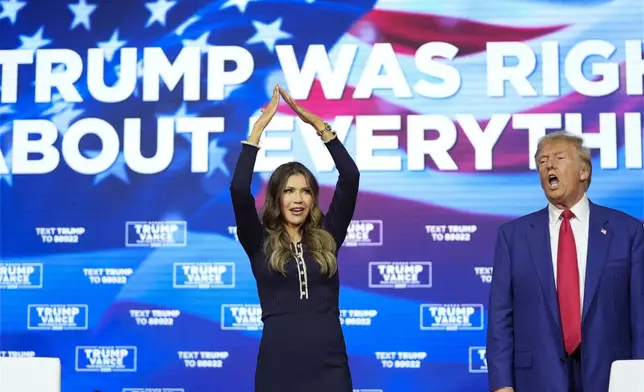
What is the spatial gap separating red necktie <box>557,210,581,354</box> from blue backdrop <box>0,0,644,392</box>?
6.13ft

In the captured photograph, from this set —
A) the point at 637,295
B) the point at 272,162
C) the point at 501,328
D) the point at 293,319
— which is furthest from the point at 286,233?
the point at 272,162

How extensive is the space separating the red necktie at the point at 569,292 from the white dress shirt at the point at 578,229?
0.08 ft

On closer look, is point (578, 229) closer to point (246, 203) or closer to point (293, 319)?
point (293, 319)

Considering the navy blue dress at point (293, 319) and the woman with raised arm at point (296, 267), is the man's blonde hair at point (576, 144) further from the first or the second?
the navy blue dress at point (293, 319)

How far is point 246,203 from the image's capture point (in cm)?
334

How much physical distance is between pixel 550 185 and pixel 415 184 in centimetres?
190

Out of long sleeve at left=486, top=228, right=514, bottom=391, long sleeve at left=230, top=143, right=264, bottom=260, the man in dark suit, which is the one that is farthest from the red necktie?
long sleeve at left=230, top=143, right=264, bottom=260

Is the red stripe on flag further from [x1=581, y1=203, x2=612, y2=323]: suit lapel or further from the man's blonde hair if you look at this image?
[x1=581, y1=203, x2=612, y2=323]: suit lapel

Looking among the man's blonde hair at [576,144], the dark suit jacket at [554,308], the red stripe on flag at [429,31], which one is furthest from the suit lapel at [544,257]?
the red stripe on flag at [429,31]

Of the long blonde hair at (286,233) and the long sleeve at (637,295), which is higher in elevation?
the long blonde hair at (286,233)

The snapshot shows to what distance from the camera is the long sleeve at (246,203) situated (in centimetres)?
334

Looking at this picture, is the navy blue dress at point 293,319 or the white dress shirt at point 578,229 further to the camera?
the white dress shirt at point 578,229

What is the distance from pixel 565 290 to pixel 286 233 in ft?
3.37

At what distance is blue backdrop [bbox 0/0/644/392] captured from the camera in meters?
5.27
